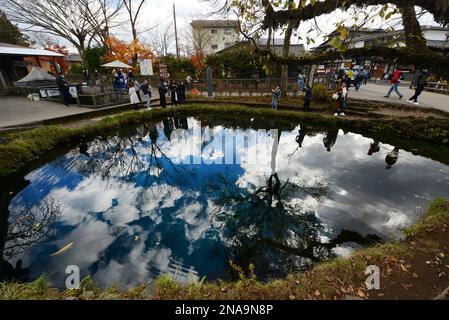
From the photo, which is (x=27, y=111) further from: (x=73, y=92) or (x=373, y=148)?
(x=373, y=148)

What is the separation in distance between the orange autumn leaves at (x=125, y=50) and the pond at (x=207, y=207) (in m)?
20.6

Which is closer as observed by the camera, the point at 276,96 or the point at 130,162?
the point at 130,162

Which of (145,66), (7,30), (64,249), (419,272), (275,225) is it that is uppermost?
(7,30)

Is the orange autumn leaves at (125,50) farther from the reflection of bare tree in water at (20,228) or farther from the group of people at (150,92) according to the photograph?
the reflection of bare tree in water at (20,228)

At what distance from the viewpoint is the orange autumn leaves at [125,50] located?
80.3ft

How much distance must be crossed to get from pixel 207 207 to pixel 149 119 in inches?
364

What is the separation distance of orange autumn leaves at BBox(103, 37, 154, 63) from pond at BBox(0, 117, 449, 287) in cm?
2059

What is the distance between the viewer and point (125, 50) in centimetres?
2541

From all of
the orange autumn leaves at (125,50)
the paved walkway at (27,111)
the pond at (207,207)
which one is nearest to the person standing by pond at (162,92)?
the paved walkway at (27,111)

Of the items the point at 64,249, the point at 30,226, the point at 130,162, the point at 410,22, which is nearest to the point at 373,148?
the point at 410,22

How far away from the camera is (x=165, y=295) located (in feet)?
9.32

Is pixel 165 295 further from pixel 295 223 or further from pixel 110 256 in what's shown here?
pixel 295 223

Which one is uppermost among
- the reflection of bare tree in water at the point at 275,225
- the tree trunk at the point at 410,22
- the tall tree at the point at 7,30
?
the tall tree at the point at 7,30

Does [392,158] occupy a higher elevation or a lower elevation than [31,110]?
lower
